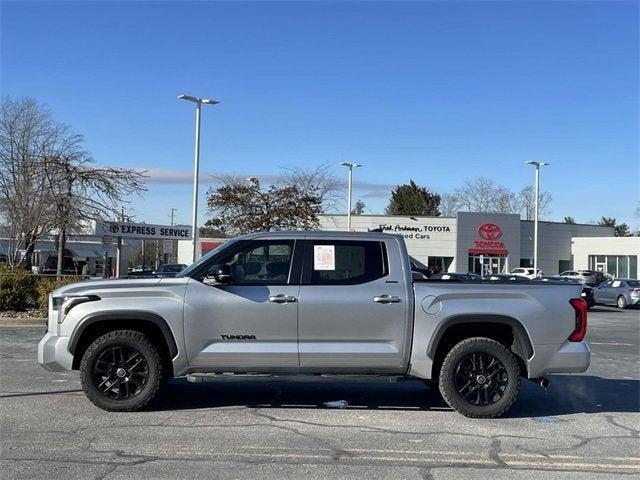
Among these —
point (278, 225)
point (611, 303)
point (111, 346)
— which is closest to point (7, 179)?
point (278, 225)

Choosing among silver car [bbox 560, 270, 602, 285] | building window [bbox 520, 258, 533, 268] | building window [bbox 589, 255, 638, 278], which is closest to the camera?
silver car [bbox 560, 270, 602, 285]

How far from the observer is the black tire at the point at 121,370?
697 cm

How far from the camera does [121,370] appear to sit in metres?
7.01

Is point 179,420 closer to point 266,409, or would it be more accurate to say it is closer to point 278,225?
point 266,409

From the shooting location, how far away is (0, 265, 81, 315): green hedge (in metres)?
17.7

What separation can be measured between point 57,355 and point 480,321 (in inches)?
175

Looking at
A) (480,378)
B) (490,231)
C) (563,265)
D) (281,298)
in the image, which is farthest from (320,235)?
(563,265)

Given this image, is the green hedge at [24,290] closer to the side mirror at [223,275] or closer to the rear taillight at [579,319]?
the side mirror at [223,275]

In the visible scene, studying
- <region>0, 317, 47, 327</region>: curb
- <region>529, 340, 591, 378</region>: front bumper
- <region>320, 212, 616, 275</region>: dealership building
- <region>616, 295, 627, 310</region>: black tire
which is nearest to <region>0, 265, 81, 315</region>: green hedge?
<region>0, 317, 47, 327</region>: curb

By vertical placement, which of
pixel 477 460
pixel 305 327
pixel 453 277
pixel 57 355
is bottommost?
pixel 477 460

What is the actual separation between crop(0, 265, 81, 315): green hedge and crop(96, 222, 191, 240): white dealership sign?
6.44 meters

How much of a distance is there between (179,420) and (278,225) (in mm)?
27906

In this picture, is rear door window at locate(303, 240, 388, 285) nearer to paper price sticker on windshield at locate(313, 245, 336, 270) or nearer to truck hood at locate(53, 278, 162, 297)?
paper price sticker on windshield at locate(313, 245, 336, 270)

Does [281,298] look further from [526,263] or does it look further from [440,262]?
[526,263]
